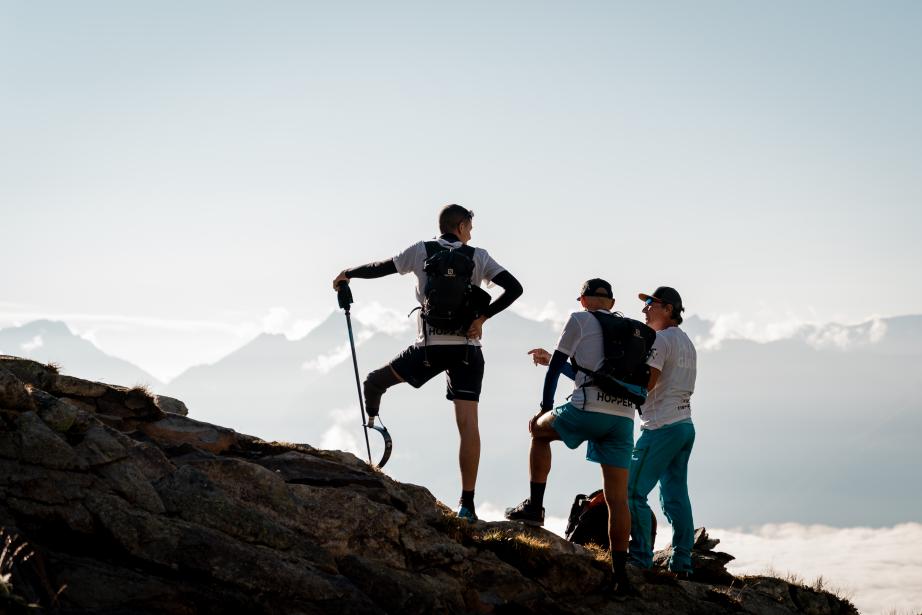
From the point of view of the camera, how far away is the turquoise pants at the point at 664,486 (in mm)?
13320

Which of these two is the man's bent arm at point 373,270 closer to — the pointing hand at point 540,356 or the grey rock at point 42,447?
the pointing hand at point 540,356

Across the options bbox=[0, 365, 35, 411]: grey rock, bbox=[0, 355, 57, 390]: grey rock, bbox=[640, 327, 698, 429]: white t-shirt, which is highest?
bbox=[640, 327, 698, 429]: white t-shirt

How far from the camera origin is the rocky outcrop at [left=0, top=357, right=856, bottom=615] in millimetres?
8367

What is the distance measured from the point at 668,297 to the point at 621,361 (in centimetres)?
249

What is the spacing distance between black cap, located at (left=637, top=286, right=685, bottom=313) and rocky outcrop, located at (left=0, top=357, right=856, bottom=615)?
11.8 feet

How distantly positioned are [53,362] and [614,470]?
274 inches

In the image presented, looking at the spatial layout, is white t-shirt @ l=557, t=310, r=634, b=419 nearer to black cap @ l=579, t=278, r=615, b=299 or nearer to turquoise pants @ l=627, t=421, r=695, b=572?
black cap @ l=579, t=278, r=615, b=299

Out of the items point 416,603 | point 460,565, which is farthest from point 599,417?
point 416,603

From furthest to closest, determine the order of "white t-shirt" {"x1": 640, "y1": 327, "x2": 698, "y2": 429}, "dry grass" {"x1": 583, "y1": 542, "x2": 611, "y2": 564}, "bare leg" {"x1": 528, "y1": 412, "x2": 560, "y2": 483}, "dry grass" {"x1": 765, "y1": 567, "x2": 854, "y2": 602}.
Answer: "dry grass" {"x1": 765, "y1": 567, "x2": 854, "y2": 602} → "white t-shirt" {"x1": 640, "y1": 327, "x2": 698, "y2": 429} → "dry grass" {"x1": 583, "y1": 542, "x2": 611, "y2": 564} → "bare leg" {"x1": 528, "y1": 412, "x2": 560, "y2": 483}

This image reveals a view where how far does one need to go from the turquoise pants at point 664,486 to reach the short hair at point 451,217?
4.04 meters

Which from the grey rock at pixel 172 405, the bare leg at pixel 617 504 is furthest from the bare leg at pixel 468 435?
the grey rock at pixel 172 405

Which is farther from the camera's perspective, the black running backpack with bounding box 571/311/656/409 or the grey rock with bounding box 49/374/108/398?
the grey rock with bounding box 49/374/108/398

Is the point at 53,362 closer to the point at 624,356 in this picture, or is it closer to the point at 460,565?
the point at 460,565

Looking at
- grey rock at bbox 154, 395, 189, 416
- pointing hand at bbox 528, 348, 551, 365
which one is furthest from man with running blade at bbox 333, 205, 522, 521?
grey rock at bbox 154, 395, 189, 416
